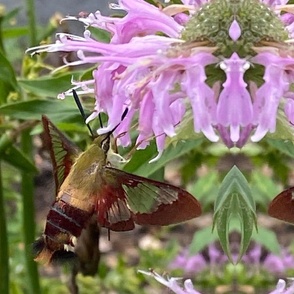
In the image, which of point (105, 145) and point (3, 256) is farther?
point (3, 256)

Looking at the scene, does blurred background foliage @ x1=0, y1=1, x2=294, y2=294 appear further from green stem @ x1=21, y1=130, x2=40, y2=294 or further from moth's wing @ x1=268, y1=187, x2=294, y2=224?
moth's wing @ x1=268, y1=187, x2=294, y2=224

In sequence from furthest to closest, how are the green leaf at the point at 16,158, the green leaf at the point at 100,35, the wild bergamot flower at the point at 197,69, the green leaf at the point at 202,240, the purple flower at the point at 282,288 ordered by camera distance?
1. the green leaf at the point at 202,240
2. the green leaf at the point at 16,158
3. the green leaf at the point at 100,35
4. the purple flower at the point at 282,288
5. the wild bergamot flower at the point at 197,69

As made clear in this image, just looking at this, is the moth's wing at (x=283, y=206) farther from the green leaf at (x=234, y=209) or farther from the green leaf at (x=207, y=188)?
the green leaf at (x=207, y=188)

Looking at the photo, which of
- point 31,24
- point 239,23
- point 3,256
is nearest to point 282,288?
point 239,23

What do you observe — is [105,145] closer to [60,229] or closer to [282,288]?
[60,229]

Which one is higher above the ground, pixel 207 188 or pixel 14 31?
pixel 14 31

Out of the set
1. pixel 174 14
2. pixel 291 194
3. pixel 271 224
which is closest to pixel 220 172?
pixel 174 14

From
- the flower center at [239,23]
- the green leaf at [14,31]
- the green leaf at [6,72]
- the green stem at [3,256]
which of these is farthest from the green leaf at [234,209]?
the green leaf at [14,31]
